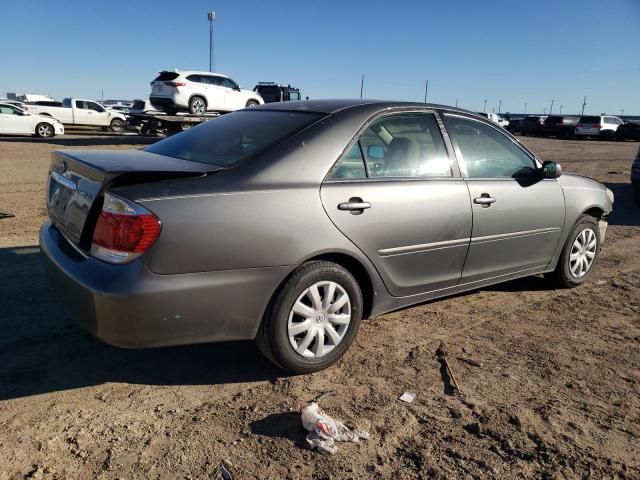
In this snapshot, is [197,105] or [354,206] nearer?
[354,206]

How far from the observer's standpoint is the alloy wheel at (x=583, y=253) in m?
4.95

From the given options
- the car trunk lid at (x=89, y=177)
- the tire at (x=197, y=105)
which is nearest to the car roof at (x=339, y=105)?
the car trunk lid at (x=89, y=177)

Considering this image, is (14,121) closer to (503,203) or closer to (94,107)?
(94,107)

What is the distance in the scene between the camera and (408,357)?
3.51 metres

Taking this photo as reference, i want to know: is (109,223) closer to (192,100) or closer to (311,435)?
(311,435)

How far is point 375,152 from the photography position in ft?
11.6

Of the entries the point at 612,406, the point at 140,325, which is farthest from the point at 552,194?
the point at 140,325

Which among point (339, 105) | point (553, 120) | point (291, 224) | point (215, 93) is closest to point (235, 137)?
point (339, 105)


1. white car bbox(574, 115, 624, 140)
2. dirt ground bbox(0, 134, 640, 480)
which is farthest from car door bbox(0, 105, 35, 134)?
white car bbox(574, 115, 624, 140)

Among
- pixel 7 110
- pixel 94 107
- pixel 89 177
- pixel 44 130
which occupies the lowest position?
pixel 44 130

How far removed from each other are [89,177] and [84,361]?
3.86ft

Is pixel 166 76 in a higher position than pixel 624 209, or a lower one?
higher

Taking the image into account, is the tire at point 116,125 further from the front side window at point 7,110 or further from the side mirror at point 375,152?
the side mirror at point 375,152

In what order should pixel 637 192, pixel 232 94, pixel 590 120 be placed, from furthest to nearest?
pixel 590 120
pixel 232 94
pixel 637 192
